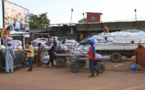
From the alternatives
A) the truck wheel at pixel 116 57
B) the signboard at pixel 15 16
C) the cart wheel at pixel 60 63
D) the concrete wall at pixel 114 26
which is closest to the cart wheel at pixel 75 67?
the cart wheel at pixel 60 63

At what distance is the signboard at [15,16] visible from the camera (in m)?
11.3

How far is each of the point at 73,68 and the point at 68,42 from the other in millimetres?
5876

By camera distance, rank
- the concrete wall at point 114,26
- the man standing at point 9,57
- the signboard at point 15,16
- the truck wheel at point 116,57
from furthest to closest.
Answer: the concrete wall at point 114,26 < the signboard at point 15,16 < the truck wheel at point 116,57 < the man standing at point 9,57

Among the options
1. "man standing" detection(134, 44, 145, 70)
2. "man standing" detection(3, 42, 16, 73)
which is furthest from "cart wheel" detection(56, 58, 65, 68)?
"man standing" detection(134, 44, 145, 70)

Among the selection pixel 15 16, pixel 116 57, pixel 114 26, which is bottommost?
Answer: pixel 116 57

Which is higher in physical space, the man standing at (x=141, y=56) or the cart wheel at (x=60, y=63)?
the man standing at (x=141, y=56)

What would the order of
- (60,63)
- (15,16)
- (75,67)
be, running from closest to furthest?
(75,67)
(60,63)
(15,16)

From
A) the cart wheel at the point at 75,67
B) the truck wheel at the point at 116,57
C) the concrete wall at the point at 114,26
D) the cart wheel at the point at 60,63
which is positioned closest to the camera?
the cart wheel at the point at 75,67

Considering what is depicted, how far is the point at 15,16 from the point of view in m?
12.9

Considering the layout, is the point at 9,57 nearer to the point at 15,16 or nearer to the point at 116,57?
the point at 116,57

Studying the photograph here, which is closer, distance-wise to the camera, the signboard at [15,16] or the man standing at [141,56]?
the man standing at [141,56]

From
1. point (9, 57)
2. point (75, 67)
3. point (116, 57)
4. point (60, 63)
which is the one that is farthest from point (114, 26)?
point (9, 57)

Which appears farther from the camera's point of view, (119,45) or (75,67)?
(119,45)

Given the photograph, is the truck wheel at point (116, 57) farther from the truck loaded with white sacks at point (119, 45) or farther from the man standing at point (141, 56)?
the man standing at point (141, 56)
